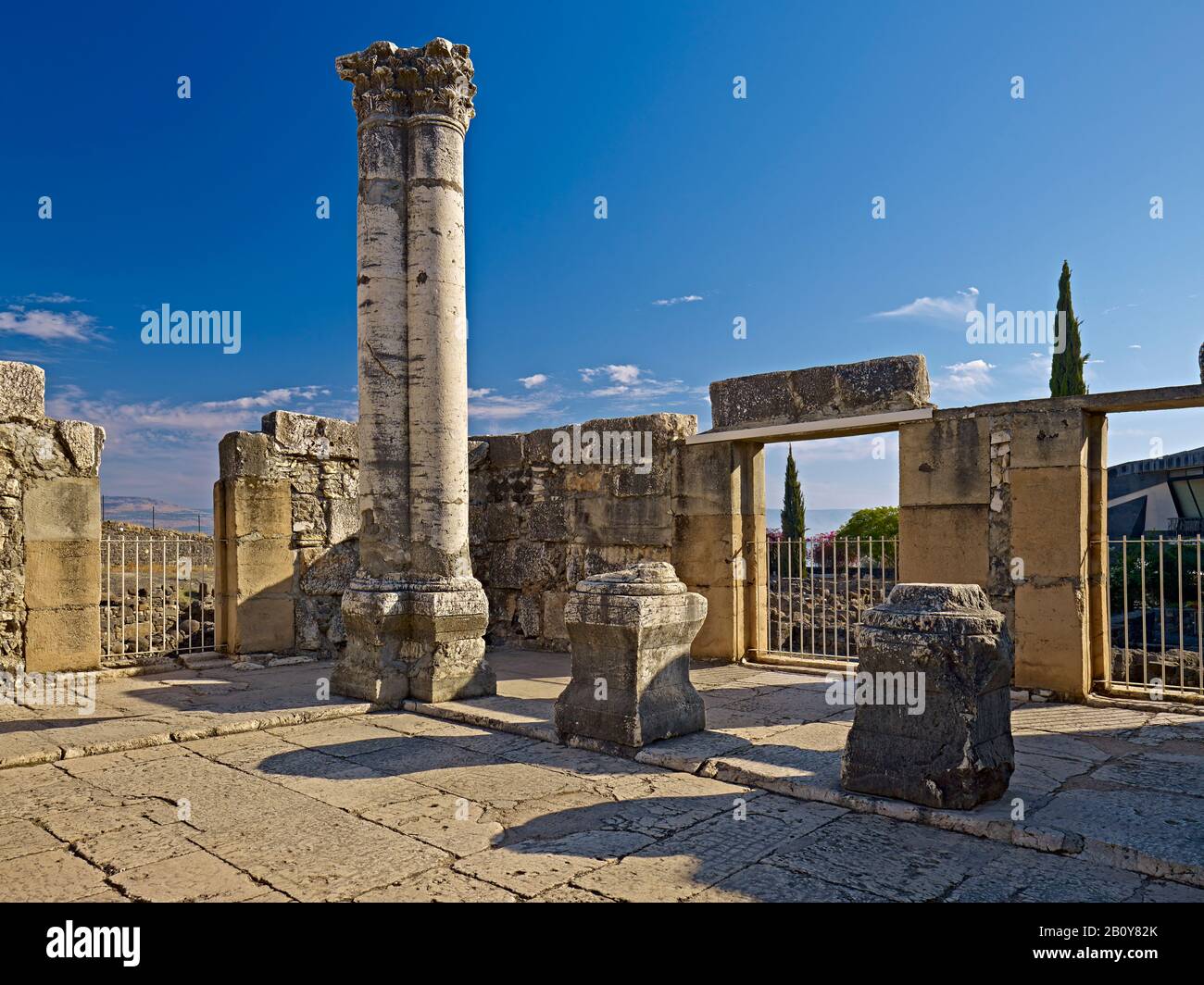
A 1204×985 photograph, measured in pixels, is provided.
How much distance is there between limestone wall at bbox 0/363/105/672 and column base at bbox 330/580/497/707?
304 centimetres

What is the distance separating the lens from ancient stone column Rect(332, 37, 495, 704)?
7.40 meters

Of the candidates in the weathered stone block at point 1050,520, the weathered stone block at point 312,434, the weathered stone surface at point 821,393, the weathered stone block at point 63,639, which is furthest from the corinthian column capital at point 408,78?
the weathered stone block at point 1050,520

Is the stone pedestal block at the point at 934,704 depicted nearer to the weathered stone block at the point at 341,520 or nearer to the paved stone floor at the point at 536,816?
the paved stone floor at the point at 536,816

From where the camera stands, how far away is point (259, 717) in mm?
6461

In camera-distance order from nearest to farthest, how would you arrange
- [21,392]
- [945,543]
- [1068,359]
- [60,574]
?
[945,543] → [21,392] → [60,574] → [1068,359]

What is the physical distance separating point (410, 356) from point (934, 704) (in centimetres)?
513

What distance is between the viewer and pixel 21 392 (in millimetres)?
8148

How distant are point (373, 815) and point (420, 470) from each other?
3.66 metres

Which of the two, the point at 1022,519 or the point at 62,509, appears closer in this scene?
the point at 1022,519

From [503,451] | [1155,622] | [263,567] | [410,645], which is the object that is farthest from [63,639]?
[1155,622]

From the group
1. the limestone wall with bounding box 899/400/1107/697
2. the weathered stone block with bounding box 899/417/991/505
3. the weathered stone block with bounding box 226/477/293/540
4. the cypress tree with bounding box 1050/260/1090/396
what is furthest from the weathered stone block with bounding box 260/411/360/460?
the cypress tree with bounding box 1050/260/1090/396

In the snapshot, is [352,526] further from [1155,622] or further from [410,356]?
[1155,622]
